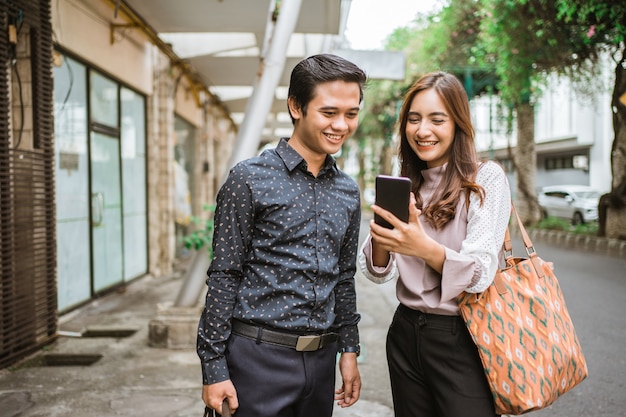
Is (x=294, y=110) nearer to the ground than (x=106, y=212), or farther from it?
farther from it

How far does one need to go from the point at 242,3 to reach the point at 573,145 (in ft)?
94.2

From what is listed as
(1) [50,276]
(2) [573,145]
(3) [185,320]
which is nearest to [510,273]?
(3) [185,320]

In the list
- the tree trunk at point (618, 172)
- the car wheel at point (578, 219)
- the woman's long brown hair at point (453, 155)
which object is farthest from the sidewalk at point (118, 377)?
the car wheel at point (578, 219)

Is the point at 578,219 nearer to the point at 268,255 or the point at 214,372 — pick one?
the point at 268,255

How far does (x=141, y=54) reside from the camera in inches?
361

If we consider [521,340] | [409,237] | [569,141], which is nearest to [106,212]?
[409,237]

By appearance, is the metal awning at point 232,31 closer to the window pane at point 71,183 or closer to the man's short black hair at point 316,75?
the window pane at point 71,183

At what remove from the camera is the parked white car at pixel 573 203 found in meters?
21.5

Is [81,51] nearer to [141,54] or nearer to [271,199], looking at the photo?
[141,54]

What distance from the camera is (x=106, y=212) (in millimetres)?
7883

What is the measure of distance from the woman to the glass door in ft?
20.0

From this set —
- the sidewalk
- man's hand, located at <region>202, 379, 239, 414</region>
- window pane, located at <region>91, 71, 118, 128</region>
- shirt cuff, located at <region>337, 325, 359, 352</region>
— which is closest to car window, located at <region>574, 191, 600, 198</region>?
the sidewalk

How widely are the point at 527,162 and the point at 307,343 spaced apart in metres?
Answer: 17.5

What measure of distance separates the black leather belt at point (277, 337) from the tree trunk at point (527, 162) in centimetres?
1719
